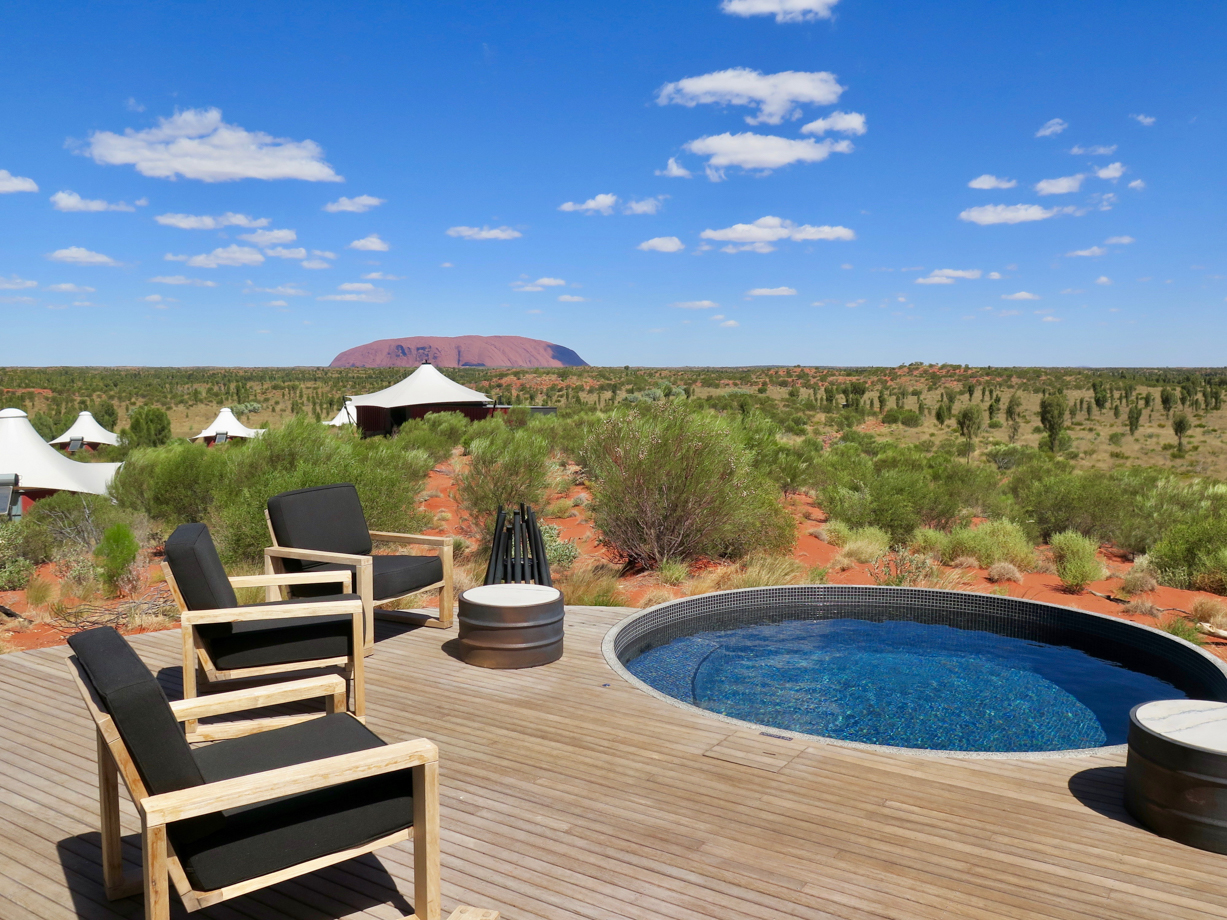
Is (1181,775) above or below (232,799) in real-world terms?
below

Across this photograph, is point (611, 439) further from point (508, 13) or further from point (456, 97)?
point (456, 97)

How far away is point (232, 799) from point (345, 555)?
2.91m

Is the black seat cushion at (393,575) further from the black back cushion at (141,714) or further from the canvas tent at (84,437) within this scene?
the canvas tent at (84,437)

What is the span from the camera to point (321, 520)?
5.25m

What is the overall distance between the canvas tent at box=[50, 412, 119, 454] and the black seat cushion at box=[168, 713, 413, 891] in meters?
20.9

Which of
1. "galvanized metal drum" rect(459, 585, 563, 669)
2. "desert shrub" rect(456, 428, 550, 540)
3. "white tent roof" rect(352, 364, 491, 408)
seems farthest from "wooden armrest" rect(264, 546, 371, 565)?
"white tent roof" rect(352, 364, 491, 408)

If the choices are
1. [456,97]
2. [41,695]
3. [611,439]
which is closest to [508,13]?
[456,97]

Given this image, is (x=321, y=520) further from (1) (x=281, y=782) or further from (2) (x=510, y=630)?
(1) (x=281, y=782)

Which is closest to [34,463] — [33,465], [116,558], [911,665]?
[33,465]

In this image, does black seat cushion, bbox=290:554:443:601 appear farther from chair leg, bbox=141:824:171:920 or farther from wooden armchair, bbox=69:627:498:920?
chair leg, bbox=141:824:171:920

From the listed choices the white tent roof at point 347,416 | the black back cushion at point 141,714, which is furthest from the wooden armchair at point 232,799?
the white tent roof at point 347,416

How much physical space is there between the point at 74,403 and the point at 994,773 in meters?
46.9

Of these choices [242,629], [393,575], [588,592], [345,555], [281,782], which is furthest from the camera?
[588,592]

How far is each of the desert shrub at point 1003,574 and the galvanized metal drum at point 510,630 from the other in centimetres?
656
